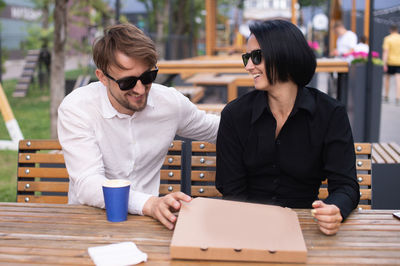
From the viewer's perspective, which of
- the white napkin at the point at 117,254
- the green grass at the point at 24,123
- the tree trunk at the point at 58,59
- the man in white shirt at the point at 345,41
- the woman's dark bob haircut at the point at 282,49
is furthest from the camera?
the man in white shirt at the point at 345,41

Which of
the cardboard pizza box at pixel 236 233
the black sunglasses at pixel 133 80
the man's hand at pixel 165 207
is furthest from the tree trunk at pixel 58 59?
the cardboard pizza box at pixel 236 233

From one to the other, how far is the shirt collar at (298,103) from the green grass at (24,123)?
3657 millimetres

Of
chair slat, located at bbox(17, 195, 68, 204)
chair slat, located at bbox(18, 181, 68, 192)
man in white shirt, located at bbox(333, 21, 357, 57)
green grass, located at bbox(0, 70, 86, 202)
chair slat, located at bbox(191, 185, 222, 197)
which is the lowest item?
green grass, located at bbox(0, 70, 86, 202)

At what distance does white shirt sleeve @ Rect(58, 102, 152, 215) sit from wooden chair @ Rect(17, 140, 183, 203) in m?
0.59

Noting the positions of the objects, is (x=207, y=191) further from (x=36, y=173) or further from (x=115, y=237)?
(x=115, y=237)

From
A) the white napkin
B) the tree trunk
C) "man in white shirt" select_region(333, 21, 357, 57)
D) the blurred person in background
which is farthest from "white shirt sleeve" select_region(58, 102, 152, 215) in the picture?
the blurred person in background

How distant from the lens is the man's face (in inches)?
93.3

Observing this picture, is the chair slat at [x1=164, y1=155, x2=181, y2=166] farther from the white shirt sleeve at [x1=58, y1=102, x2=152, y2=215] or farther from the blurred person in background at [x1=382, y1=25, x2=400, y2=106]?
the blurred person in background at [x1=382, y1=25, x2=400, y2=106]

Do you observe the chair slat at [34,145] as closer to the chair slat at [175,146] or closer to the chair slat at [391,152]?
the chair slat at [175,146]

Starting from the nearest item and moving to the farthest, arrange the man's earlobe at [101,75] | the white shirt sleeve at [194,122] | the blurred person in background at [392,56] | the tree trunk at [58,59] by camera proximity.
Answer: the man's earlobe at [101,75] < the white shirt sleeve at [194,122] < the tree trunk at [58,59] < the blurred person in background at [392,56]

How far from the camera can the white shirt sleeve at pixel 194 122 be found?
275 centimetres

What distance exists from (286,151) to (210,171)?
0.68 m

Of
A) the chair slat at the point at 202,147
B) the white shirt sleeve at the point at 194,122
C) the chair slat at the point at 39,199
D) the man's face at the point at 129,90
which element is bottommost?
the chair slat at the point at 39,199

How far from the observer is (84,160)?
2336 mm
